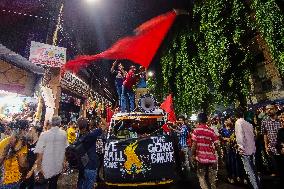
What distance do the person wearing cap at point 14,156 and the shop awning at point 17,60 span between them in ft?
25.1

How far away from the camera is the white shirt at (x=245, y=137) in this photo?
23.6ft

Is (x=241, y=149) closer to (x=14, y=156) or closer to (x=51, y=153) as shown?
(x=51, y=153)

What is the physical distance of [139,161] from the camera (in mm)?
7527

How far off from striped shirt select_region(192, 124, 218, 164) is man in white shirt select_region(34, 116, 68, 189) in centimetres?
296

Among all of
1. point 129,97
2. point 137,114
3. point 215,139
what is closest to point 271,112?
point 215,139

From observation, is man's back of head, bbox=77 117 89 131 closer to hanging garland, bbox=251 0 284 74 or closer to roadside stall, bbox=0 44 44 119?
roadside stall, bbox=0 44 44 119

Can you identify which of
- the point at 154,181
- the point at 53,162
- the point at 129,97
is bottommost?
the point at 154,181

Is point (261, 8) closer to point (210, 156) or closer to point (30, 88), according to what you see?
point (210, 156)

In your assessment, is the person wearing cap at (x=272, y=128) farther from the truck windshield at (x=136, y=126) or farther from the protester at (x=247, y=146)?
the truck windshield at (x=136, y=126)

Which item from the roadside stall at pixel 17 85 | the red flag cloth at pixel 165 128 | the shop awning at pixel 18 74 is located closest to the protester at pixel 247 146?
the red flag cloth at pixel 165 128

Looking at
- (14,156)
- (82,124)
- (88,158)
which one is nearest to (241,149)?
(88,158)

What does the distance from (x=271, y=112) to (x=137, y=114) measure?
4087 millimetres

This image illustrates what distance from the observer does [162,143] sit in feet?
25.6

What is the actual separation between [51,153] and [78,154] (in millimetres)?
620
